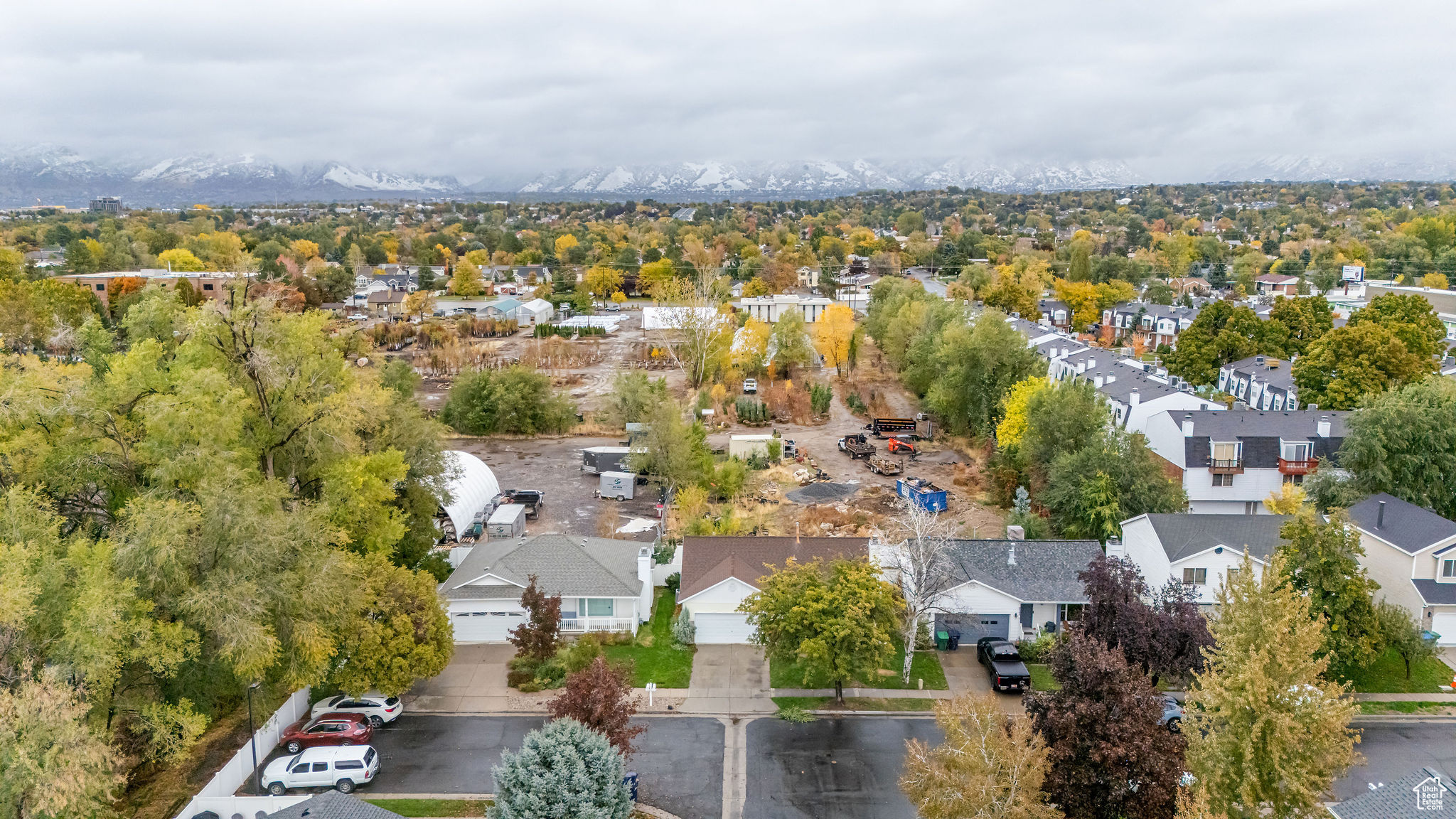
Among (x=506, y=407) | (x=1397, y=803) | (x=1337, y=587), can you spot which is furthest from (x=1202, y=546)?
(x=506, y=407)

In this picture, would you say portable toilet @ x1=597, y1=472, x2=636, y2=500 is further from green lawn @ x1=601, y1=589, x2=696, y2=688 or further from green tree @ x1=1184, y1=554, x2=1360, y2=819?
green tree @ x1=1184, y1=554, x2=1360, y2=819

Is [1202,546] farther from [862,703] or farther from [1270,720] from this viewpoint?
[1270,720]

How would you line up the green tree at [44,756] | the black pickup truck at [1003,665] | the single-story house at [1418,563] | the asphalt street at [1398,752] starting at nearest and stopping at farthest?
1. the green tree at [44,756]
2. the asphalt street at [1398,752]
3. the black pickup truck at [1003,665]
4. the single-story house at [1418,563]

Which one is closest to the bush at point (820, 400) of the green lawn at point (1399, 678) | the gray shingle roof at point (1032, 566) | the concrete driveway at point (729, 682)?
the gray shingle roof at point (1032, 566)

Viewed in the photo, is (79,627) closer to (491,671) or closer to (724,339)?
(491,671)

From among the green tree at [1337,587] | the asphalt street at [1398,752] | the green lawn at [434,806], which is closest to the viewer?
the green lawn at [434,806]

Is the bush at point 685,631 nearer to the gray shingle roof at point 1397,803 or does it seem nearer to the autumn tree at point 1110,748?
the autumn tree at point 1110,748
